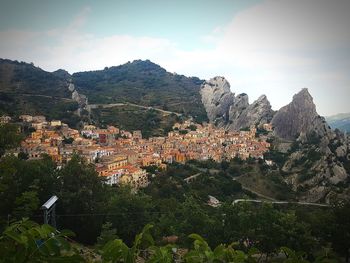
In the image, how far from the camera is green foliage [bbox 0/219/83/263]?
136 cm

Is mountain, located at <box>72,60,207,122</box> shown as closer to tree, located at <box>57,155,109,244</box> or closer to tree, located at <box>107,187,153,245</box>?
tree, located at <box>57,155,109,244</box>

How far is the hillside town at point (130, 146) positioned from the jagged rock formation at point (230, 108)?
27.0 feet

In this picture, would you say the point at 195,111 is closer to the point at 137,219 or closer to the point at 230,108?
the point at 230,108

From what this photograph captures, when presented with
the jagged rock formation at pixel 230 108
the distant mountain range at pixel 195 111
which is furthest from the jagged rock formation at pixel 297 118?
the jagged rock formation at pixel 230 108

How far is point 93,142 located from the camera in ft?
159

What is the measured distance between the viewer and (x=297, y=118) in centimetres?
6750

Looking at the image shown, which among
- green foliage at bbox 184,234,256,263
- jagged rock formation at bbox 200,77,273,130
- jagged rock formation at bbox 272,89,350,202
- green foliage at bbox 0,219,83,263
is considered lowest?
jagged rock formation at bbox 272,89,350,202

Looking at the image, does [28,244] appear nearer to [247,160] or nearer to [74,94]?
[247,160]

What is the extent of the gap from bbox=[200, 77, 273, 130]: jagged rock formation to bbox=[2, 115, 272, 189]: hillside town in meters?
8.24

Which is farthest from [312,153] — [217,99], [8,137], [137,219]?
[8,137]

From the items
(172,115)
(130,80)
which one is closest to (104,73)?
(130,80)

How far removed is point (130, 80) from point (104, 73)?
18.4m

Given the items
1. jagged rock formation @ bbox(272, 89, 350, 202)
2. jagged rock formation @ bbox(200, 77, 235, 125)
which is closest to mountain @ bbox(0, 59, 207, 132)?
jagged rock formation @ bbox(200, 77, 235, 125)

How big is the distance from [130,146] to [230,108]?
36756mm
